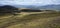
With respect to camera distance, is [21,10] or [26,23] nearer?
[26,23]

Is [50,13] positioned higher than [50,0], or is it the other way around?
[50,0]

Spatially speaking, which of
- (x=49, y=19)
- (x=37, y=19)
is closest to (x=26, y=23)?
(x=37, y=19)

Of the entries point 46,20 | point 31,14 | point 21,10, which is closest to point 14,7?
point 21,10

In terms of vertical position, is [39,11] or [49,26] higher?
[39,11]

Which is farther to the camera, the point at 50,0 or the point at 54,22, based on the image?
the point at 50,0

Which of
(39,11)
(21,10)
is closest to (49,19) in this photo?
(39,11)

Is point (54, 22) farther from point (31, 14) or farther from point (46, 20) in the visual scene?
point (31, 14)

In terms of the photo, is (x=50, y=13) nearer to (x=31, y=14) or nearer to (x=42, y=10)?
(x=42, y=10)
